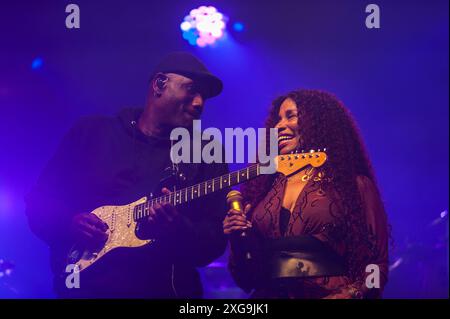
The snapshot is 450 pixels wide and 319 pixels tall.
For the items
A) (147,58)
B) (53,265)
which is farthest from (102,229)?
(147,58)

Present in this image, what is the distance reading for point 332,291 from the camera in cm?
275

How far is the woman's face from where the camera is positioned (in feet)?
9.83

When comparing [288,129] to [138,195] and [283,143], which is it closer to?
[283,143]

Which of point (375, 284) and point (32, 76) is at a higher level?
point (32, 76)

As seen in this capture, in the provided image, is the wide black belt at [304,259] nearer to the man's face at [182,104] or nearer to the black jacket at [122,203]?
the black jacket at [122,203]

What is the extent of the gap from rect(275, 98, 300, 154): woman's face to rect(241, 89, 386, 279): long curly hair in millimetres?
27

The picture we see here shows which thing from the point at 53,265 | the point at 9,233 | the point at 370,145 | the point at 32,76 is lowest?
the point at 53,265

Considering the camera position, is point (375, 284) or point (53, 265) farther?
point (53, 265)

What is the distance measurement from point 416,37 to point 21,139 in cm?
264

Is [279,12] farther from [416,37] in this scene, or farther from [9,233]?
[9,233]

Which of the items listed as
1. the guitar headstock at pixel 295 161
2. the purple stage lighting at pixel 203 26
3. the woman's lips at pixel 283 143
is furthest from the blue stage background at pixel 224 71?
the guitar headstock at pixel 295 161

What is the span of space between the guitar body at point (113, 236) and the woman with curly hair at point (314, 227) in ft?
1.76

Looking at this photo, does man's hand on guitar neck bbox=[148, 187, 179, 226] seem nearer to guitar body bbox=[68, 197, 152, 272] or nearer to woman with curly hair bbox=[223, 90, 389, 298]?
guitar body bbox=[68, 197, 152, 272]

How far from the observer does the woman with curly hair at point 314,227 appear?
108 inches
